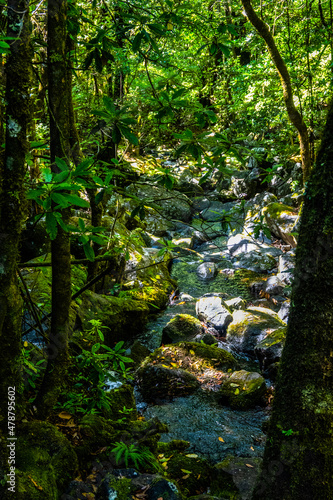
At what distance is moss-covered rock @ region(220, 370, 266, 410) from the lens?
485 centimetres

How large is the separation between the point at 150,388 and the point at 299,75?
7833 mm

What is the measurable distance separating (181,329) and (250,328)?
4.60 feet

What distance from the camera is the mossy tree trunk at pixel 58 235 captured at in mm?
2207

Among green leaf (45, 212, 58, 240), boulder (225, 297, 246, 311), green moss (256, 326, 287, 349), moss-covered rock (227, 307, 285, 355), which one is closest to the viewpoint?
green leaf (45, 212, 58, 240)

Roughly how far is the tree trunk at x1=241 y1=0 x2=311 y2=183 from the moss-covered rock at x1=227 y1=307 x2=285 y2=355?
357cm

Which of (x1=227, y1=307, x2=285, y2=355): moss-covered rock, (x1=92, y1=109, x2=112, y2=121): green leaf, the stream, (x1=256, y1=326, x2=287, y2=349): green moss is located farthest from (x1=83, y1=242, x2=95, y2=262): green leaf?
(x1=227, y1=307, x2=285, y2=355): moss-covered rock

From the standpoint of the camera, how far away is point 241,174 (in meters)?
16.3

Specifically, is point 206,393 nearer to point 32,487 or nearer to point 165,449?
point 165,449

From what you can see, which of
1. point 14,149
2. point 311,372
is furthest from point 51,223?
point 311,372

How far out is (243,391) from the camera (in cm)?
493

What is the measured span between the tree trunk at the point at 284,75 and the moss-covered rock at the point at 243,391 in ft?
16.7

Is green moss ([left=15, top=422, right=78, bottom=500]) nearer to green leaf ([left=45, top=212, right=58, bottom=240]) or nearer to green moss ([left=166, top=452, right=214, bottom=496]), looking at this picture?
green moss ([left=166, top=452, right=214, bottom=496])

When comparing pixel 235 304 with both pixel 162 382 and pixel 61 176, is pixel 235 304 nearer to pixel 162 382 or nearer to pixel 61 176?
Result: pixel 162 382

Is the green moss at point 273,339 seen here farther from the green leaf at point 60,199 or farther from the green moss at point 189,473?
the green leaf at point 60,199
